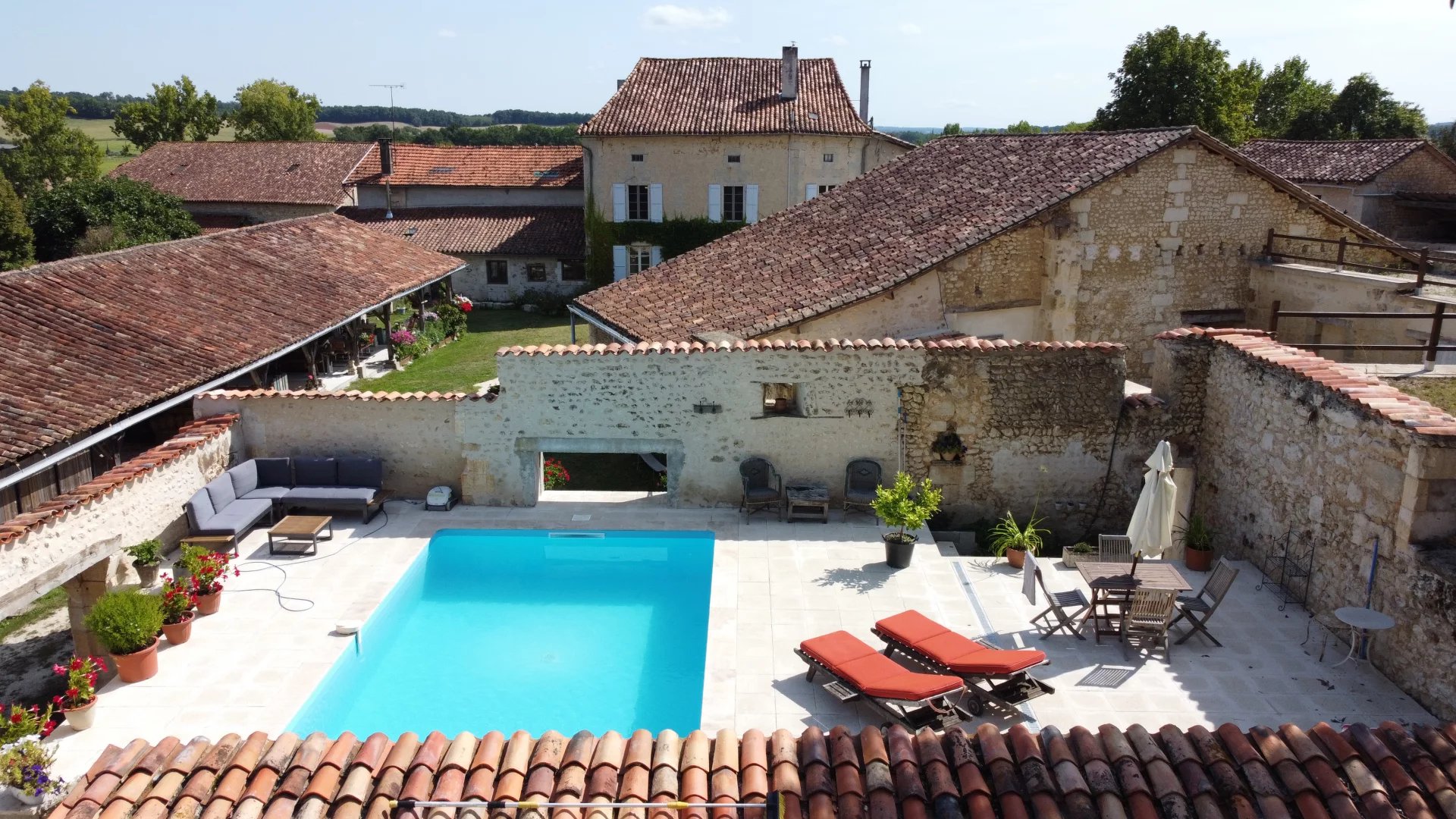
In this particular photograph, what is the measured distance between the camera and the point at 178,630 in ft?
33.7

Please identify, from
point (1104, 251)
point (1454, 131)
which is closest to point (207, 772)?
point (1104, 251)

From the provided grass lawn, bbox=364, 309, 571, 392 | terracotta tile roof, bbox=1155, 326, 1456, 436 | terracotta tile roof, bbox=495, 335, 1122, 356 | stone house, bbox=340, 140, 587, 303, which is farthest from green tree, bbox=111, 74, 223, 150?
terracotta tile roof, bbox=1155, 326, 1456, 436

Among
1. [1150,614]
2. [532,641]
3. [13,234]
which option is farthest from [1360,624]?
[13,234]

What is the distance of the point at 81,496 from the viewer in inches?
429

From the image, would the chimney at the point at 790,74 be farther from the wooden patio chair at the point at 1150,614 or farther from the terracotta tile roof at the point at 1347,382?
the wooden patio chair at the point at 1150,614

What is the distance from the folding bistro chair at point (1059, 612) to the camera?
33.5ft

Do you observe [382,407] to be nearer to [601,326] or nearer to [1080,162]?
[601,326]

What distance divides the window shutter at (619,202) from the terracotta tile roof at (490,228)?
219cm

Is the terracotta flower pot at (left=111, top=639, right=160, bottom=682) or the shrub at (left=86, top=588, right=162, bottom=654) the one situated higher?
the shrub at (left=86, top=588, right=162, bottom=654)

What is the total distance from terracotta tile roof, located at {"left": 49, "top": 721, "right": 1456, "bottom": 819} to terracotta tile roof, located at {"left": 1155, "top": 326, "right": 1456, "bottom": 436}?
4.42 meters

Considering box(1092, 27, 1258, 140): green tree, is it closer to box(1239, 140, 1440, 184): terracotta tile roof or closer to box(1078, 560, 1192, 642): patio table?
box(1239, 140, 1440, 184): terracotta tile roof

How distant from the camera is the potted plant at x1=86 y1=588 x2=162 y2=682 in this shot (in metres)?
9.46

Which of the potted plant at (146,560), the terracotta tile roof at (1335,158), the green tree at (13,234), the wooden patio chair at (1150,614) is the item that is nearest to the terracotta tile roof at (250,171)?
the green tree at (13,234)

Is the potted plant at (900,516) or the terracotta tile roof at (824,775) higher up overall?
the terracotta tile roof at (824,775)
